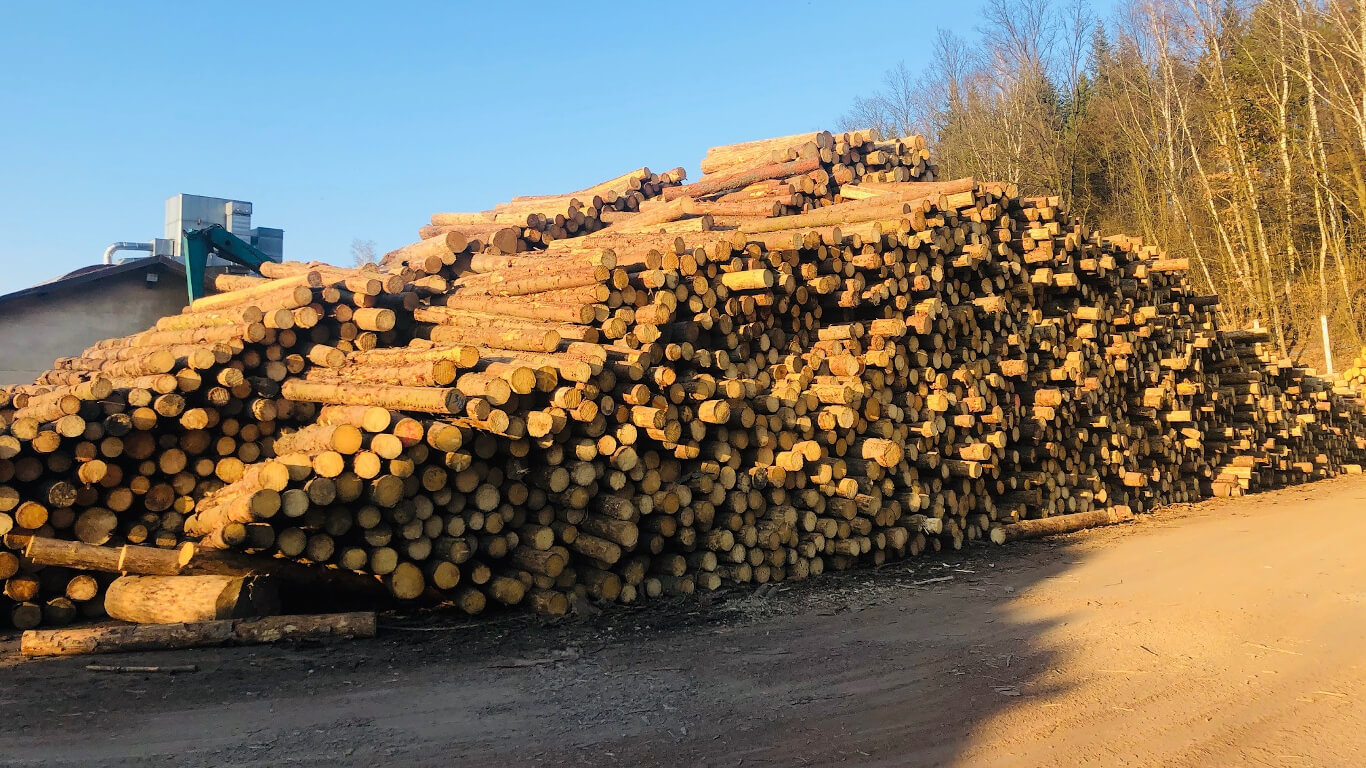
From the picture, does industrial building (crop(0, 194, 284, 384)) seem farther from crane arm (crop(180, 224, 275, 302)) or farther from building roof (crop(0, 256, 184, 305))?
crane arm (crop(180, 224, 275, 302))

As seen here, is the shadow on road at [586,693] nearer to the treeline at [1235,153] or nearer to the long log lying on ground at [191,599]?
the long log lying on ground at [191,599]

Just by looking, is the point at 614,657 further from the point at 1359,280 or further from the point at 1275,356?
the point at 1359,280

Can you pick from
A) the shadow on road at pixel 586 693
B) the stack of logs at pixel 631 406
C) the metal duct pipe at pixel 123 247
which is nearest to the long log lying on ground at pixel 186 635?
the shadow on road at pixel 586 693

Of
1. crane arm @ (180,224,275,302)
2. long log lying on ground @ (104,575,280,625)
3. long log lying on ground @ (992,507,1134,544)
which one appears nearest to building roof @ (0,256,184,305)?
crane arm @ (180,224,275,302)

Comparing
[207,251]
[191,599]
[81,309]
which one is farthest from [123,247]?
[191,599]

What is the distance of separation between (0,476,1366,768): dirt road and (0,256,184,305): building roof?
41.5 feet

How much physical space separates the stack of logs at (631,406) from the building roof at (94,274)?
23.0ft

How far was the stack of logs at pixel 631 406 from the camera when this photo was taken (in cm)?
645

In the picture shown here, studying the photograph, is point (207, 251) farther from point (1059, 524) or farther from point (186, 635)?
point (1059, 524)

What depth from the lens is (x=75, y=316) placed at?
16.8m

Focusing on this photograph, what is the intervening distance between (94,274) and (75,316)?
942 mm

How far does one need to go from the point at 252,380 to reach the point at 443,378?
2452mm

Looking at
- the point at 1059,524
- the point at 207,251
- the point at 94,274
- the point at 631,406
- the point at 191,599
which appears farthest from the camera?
the point at 94,274

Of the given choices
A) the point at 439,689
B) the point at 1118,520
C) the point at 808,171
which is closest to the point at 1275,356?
the point at 1118,520
